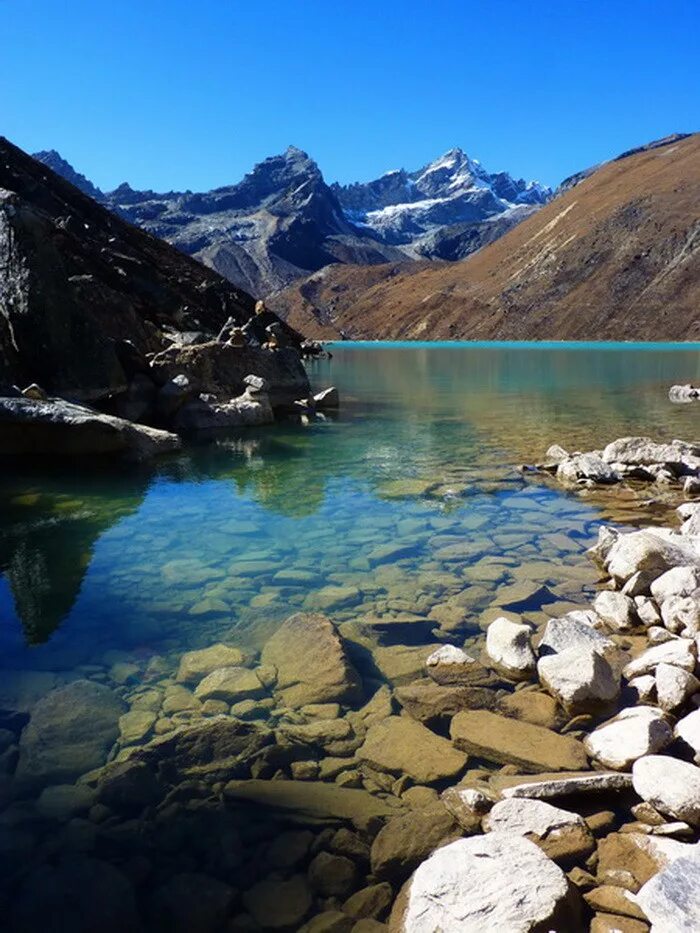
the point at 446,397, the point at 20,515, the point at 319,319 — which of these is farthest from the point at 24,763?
the point at 319,319

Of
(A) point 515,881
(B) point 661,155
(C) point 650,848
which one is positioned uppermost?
(B) point 661,155

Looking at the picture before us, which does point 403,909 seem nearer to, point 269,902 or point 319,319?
point 269,902

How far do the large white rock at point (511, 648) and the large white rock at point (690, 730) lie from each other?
45.6 inches

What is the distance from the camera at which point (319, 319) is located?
6265 inches

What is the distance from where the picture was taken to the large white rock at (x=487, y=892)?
8.77ft

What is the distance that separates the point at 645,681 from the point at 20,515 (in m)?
8.82

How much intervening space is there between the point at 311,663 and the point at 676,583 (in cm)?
318

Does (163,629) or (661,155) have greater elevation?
(661,155)

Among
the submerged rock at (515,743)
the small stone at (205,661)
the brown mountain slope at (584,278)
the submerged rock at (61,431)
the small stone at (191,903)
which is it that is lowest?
the submerged rock at (515,743)

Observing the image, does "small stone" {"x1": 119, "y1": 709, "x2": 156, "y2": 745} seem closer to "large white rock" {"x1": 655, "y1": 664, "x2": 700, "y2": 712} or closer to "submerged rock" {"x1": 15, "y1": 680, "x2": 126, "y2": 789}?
"submerged rock" {"x1": 15, "y1": 680, "x2": 126, "y2": 789}

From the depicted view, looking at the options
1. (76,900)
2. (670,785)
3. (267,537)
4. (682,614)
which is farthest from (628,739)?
(267,537)

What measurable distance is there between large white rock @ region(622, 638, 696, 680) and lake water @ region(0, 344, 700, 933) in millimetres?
1061

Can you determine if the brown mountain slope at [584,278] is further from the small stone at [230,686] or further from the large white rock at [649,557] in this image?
the small stone at [230,686]

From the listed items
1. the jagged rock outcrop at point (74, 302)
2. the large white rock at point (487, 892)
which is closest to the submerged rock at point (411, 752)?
the large white rock at point (487, 892)
